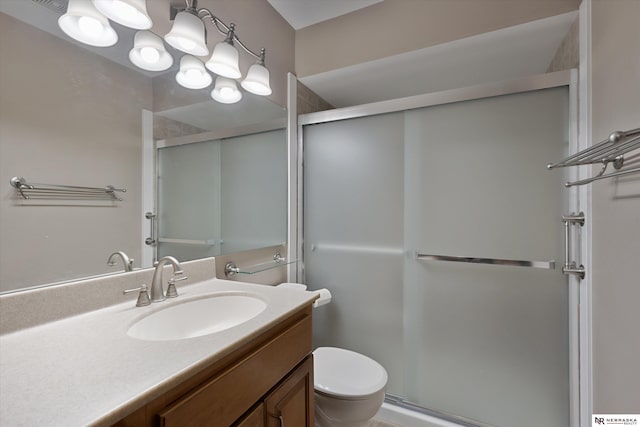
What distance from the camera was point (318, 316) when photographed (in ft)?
6.53

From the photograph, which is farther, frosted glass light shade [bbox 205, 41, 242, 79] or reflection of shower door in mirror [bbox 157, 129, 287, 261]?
frosted glass light shade [bbox 205, 41, 242, 79]

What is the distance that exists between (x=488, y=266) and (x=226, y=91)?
5.61ft

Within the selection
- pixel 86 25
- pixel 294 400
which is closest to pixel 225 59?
pixel 86 25

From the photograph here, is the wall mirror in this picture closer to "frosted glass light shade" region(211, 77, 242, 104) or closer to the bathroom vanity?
"frosted glass light shade" region(211, 77, 242, 104)

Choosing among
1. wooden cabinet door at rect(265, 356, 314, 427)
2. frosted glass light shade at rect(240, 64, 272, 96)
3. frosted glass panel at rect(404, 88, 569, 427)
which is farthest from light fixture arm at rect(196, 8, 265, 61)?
wooden cabinet door at rect(265, 356, 314, 427)

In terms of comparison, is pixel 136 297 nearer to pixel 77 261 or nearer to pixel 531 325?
pixel 77 261

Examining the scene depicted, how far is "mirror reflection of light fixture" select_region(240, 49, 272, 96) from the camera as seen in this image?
1.52 m

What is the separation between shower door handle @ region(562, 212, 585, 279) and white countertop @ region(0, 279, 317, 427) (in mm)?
1370

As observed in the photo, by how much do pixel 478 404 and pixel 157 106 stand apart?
220cm

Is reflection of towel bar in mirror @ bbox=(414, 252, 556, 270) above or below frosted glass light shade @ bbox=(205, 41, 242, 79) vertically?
below

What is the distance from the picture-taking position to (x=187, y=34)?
112 cm

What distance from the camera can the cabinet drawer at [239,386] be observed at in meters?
0.58

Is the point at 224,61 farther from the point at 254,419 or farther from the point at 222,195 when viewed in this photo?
the point at 254,419

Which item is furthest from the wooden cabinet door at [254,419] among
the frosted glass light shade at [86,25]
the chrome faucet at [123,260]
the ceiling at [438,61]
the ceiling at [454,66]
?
the ceiling at [454,66]
